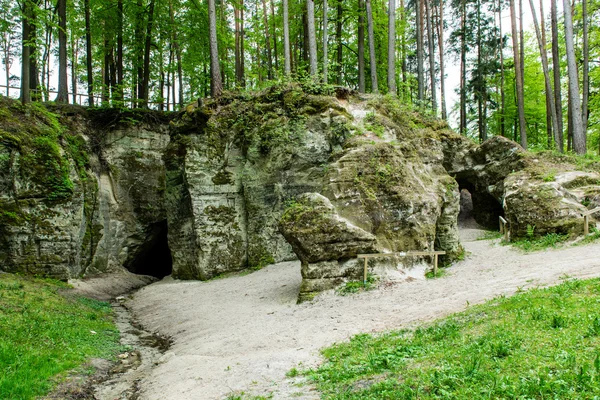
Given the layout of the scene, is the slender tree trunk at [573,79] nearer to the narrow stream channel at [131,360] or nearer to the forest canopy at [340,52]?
the forest canopy at [340,52]

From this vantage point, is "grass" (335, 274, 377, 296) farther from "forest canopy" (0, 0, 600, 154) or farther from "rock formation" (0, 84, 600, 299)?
"forest canopy" (0, 0, 600, 154)

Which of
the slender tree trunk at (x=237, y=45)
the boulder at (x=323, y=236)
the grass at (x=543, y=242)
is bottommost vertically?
the grass at (x=543, y=242)

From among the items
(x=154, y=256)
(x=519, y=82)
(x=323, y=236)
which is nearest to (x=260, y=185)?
(x=323, y=236)

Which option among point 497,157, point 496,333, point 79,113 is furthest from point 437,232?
point 79,113

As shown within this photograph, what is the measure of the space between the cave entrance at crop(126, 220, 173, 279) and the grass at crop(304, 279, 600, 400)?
19.5 metres

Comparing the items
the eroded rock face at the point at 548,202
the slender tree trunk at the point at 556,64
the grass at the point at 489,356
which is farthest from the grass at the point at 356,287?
the slender tree trunk at the point at 556,64

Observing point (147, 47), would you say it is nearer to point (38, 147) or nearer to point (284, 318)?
point (38, 147)

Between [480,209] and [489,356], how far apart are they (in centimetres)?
2211

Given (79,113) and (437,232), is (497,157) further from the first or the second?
(79,113)

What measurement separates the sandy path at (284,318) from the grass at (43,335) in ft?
5.50

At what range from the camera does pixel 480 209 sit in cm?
2548

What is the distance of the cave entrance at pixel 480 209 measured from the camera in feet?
79.8

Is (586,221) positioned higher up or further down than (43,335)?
higher up

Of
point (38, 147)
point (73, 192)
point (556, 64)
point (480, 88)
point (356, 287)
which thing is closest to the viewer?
point (356, 287)
